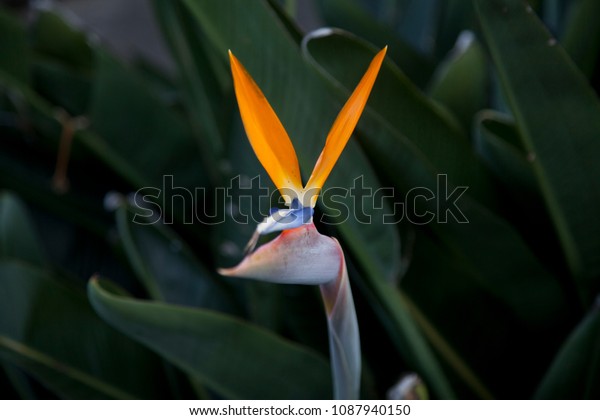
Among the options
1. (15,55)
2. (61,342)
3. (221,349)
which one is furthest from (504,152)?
(15,55)

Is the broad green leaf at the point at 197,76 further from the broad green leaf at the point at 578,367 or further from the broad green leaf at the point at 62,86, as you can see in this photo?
the broad green leaf at the point at 578,367

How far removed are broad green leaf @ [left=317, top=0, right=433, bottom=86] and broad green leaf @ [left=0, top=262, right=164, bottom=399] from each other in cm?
37

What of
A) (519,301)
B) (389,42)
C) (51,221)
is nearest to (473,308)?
(519,301)

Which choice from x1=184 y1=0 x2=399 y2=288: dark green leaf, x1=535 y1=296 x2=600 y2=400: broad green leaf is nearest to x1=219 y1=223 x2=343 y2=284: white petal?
x1=184 y1=0 x2=399 y2=288: dark green leaf

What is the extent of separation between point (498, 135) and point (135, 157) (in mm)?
395

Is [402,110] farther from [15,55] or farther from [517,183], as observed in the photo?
[15,55]

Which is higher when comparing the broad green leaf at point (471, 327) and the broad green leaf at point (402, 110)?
the broad green leaf at point (402, 110)

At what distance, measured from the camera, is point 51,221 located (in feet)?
2.82

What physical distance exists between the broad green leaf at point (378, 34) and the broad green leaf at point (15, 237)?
36 centimetres

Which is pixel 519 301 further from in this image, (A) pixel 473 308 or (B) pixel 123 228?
(B) pixel 123 228

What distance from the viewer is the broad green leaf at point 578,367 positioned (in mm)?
527

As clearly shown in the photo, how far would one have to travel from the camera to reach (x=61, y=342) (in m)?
0.61

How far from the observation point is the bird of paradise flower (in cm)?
30

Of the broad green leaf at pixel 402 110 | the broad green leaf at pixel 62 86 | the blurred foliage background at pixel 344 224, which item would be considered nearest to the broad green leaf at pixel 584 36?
the blurred foliage background at pixel 344 224
